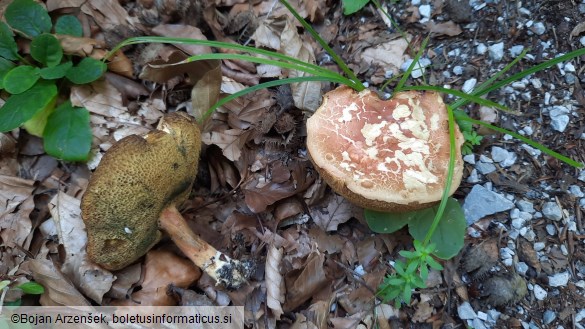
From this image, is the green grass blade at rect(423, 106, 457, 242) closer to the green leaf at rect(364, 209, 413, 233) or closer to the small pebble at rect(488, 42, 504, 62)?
the green leaf at rect(364, 209, 413, 233)

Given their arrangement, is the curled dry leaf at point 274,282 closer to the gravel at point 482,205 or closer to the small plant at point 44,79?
the gravel at point 482,205

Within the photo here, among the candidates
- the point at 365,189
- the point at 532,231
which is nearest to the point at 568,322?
the point at 532,231

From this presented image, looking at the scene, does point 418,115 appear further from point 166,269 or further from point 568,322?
point 166,269

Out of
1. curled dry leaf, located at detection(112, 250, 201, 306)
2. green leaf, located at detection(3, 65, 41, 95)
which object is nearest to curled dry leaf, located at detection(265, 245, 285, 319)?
curled dry leaf, located at detection(112, 250, 201, 306)

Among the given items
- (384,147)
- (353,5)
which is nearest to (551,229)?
(384,147)

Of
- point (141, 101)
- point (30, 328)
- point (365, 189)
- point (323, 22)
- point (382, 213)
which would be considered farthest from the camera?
point (323, 22)

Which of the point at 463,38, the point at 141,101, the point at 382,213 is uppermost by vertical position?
the point at 463,38

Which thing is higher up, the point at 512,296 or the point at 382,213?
the point at 382,213
